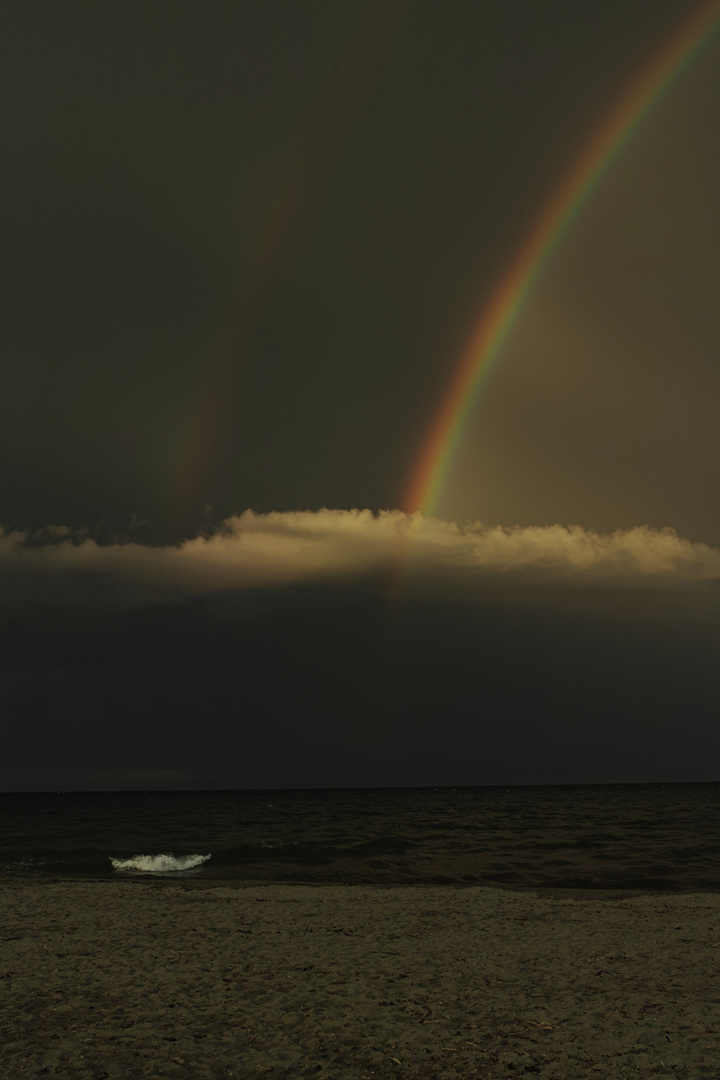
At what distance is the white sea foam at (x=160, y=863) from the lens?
1043 inches

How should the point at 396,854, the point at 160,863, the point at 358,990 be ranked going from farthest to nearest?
the point at 396,854 → the point at 160,863 → the point at 358,990

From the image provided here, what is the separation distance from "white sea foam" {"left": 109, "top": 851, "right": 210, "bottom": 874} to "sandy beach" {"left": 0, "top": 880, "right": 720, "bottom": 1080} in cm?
1044

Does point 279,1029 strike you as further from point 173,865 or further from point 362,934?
point 173,865

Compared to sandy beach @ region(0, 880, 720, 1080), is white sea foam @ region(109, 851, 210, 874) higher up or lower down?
lower down

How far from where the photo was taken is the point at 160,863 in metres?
27.4

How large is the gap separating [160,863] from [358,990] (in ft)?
65.1

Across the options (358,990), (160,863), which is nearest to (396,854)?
(160,863)

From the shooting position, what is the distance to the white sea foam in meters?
26.5

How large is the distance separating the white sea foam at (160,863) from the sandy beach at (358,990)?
34.3ft

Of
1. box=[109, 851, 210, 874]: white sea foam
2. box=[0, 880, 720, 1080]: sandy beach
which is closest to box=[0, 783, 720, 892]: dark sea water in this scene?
box=[109, 851, 210, 874]: white sea foam

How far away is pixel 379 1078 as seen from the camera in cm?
726

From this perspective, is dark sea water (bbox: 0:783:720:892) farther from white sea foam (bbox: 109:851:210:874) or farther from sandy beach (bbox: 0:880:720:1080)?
sandy beach (bbox: 0:880:720:1080)

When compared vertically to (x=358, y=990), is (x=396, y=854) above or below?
below

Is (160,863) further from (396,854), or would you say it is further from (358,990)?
(358,990)
